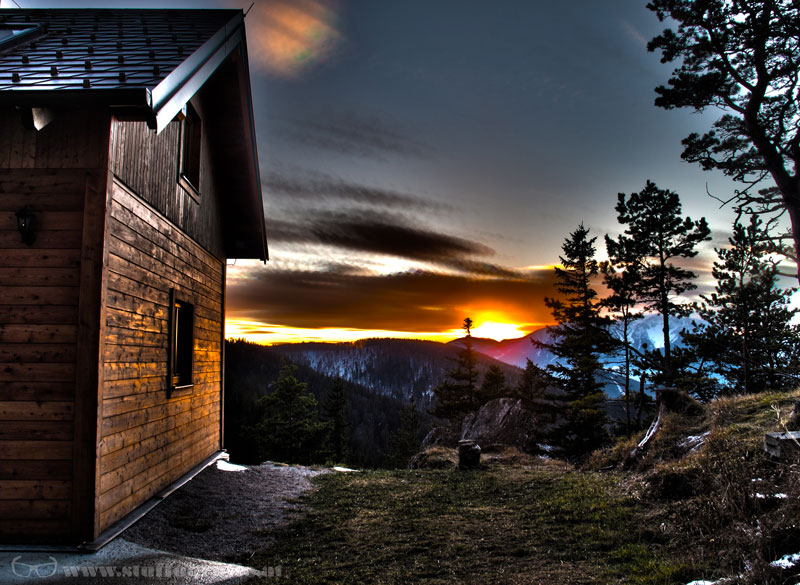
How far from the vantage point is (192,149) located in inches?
379

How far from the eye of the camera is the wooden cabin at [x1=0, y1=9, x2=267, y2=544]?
522cm

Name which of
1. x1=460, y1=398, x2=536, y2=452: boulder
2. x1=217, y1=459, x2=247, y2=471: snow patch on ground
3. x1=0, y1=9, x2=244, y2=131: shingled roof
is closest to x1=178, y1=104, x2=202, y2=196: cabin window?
x1=0, y1=9, x2=244, y2=131: shingled roof

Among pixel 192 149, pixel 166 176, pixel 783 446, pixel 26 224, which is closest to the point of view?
pixel 26 224

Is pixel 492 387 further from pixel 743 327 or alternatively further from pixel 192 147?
pixel 192 147

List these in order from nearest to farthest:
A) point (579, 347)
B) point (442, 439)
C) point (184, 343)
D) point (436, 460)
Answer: point (184, 343) → point (436, 460) → point (442, 439) → point (579, 347)

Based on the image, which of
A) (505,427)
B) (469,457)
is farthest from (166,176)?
(505,427)

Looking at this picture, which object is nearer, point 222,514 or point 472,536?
point 472,536

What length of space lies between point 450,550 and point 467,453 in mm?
7505

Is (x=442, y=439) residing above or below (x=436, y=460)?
below

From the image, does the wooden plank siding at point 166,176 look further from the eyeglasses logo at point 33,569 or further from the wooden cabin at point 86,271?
the eyeglasses logo at point 33,569

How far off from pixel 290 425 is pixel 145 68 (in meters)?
32.8

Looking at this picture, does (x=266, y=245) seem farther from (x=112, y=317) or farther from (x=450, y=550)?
(x=450, y=550)

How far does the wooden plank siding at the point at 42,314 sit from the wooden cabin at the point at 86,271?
0.5 inches

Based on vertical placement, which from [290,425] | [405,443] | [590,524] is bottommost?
[405,443]
